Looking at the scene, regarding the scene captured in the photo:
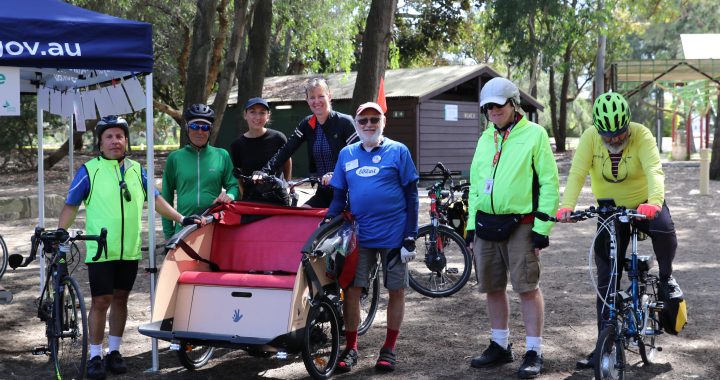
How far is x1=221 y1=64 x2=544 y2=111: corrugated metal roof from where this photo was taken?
24.2 meters

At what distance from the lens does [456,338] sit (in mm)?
6629

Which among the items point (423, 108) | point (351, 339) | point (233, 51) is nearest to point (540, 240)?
point (351, 339)

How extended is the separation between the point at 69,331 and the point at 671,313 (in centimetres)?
381

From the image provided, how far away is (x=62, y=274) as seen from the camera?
5391 millimetres

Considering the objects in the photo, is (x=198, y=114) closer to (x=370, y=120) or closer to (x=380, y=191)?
(x=370, y=120)

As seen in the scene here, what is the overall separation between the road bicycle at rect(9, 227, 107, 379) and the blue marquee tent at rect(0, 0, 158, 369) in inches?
21.5

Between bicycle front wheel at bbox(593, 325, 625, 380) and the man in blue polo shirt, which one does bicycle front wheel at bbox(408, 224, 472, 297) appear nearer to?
the man in blue polo shirt

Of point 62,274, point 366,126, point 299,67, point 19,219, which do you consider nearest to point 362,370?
point 366,126

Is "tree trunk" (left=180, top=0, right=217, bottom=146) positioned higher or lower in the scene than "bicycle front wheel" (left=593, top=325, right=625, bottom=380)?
higher

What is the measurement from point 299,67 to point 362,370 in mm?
31362

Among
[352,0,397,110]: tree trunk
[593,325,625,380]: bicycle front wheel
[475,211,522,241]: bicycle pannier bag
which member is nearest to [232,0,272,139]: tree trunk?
[352,0,397,110]: tree trunk

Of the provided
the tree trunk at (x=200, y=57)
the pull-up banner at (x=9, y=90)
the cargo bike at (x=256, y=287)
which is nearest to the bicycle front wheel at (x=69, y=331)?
the cargo bike at (x=256, y=287)

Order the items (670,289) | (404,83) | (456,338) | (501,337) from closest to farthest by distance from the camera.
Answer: (670,289)
(501,337)
(456,338)
(404,83)

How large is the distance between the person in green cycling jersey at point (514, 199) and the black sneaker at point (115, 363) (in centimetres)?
244
